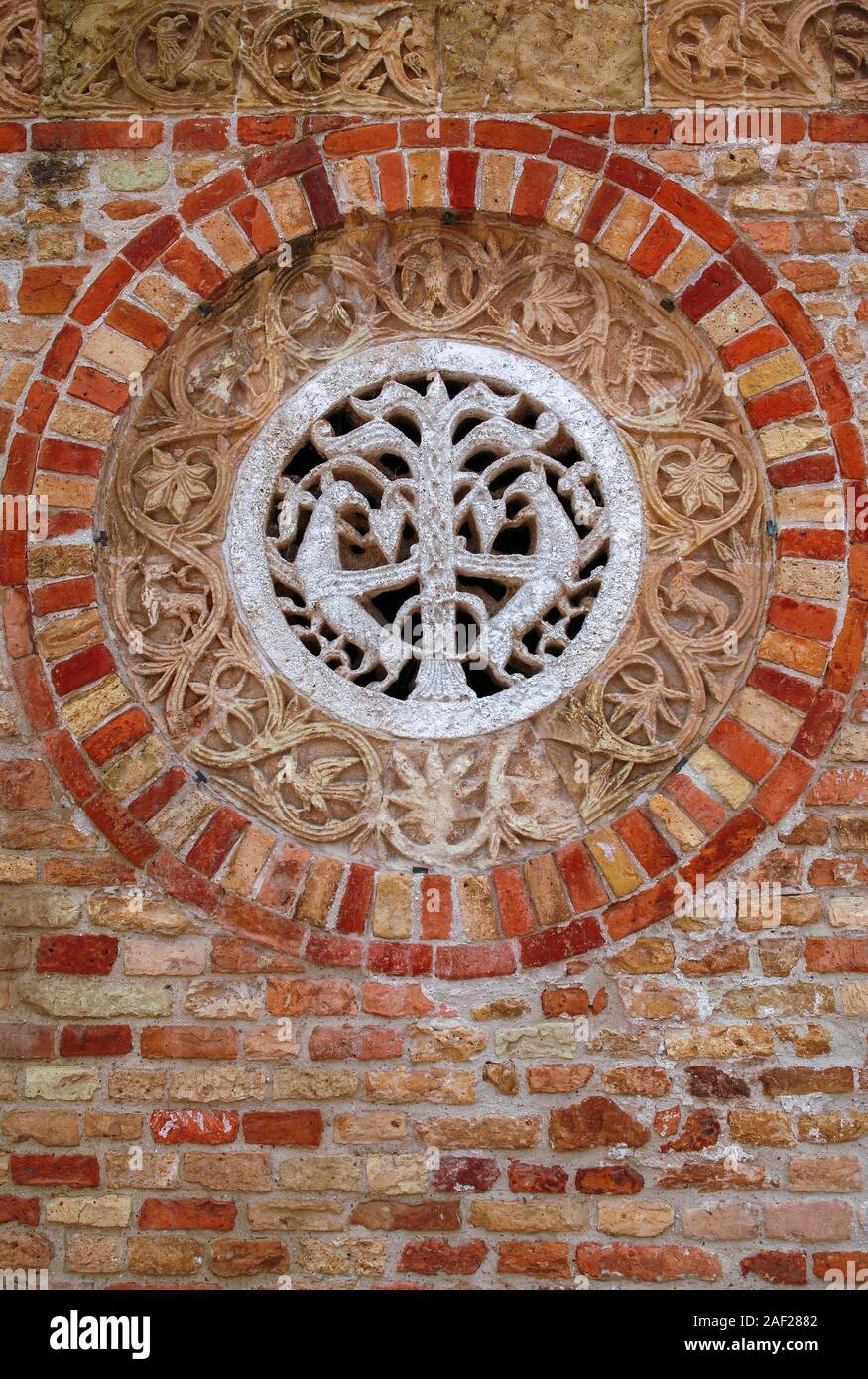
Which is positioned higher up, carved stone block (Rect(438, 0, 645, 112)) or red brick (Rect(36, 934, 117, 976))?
carved stone block (Rect(438, 0, 645, 112))

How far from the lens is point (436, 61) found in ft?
15.3

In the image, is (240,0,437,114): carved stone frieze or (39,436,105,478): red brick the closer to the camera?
(39,436,105,478): red brick

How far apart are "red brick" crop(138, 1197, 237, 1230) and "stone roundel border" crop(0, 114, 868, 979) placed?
69cm

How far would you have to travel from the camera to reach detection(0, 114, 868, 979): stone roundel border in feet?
13.8

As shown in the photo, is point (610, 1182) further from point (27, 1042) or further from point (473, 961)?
point (27, 1042)

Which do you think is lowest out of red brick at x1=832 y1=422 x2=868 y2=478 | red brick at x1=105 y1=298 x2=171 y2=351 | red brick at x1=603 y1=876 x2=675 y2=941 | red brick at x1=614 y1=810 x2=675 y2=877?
red brick at x1=603 y1=876 x2=675 y2=941

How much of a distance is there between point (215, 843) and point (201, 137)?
2127mm

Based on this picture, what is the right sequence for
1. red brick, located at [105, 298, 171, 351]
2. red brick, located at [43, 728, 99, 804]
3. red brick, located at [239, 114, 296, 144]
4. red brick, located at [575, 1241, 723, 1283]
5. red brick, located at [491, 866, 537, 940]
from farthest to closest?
1. red brick, located at [239, 114, 296, 144]
2. red brick, located at [105, 298, 171, 351]
3. red brick, located at [43, 728, 99, 804]
4. red brick, located at [491, 866, 537, 940]
5. red brick, located at [575, 1241, 723, 1283]

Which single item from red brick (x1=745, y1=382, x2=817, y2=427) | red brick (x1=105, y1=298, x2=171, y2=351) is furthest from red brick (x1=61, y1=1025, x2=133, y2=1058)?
red brick (x1=745, y1=382, x2=817, y2=427)

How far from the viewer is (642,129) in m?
4.59

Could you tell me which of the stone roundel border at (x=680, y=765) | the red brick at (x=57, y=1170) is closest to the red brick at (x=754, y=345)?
the stone roundel border at (x=680, y=765)

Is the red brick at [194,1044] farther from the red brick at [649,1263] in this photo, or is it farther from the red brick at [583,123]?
the red brick at [583,123]

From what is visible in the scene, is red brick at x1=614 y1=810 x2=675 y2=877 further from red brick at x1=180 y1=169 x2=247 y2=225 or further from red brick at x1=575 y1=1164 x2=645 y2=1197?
red brick at x1=180 y1=169 x2=247 y2=225

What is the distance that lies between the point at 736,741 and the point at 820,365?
1127 millimetres
